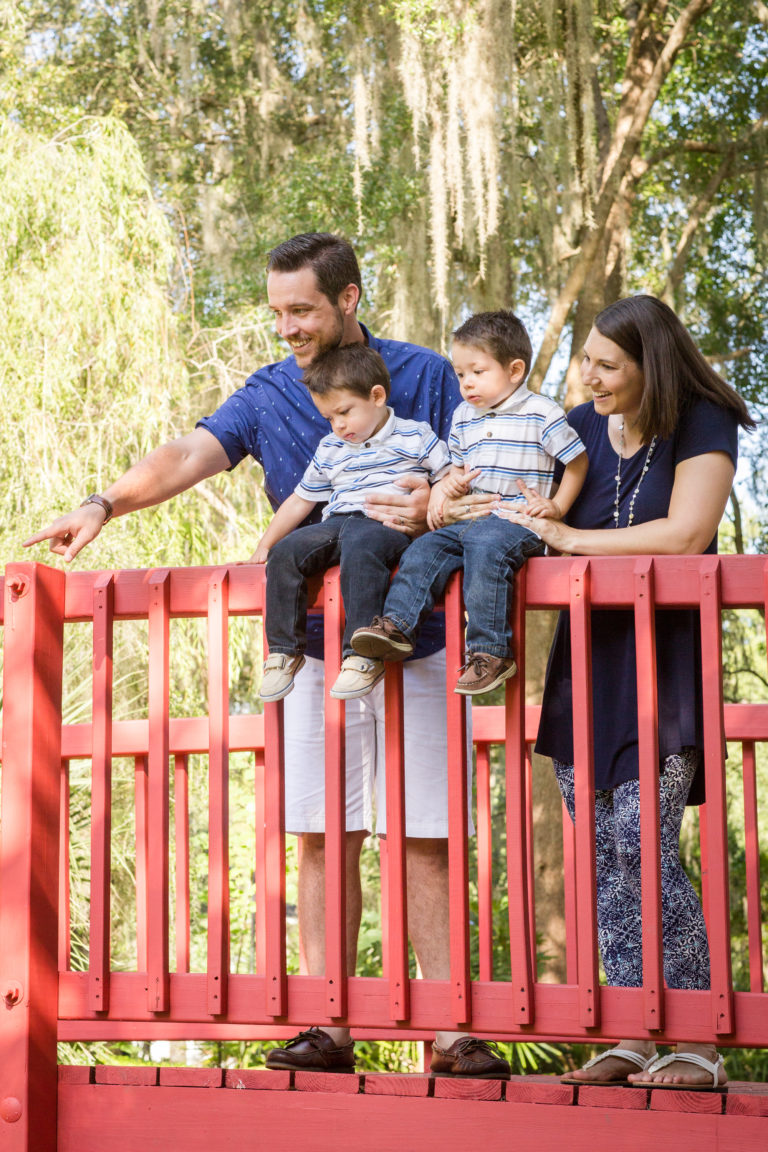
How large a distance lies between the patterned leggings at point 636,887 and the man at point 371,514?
336 mm

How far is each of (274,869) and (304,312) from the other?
1.34m

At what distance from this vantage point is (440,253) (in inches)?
373

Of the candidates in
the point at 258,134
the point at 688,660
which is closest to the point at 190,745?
the point at 688,660

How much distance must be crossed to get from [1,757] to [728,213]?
33.8 ft

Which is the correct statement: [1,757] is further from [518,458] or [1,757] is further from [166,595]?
[518,458]

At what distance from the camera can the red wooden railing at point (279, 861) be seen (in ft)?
7.90

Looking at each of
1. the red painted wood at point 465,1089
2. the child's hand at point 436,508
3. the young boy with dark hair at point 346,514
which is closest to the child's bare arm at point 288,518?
the young boy with dark hair at point 346,514

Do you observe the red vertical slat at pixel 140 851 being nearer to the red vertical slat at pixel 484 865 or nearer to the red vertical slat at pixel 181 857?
the red vertical slat at pixel 181 857

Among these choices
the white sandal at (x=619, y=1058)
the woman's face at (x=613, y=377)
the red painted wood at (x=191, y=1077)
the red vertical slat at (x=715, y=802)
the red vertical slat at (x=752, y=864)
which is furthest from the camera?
the red vertical slat at (x=752, y=864)

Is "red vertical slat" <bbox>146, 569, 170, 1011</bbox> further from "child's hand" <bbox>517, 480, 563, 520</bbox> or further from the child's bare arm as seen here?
"child's hand" <bbox>517, 480, 563, 520</bbox>

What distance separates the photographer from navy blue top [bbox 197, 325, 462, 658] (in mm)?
3230

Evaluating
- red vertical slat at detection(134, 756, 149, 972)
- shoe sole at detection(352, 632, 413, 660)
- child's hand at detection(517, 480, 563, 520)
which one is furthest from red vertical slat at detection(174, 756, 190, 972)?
child's hand at detection(517, 480, 563, 520)

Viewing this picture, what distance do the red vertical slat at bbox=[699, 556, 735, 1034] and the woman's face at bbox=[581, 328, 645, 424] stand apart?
Result: 0.48m

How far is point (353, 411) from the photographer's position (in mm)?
2971
